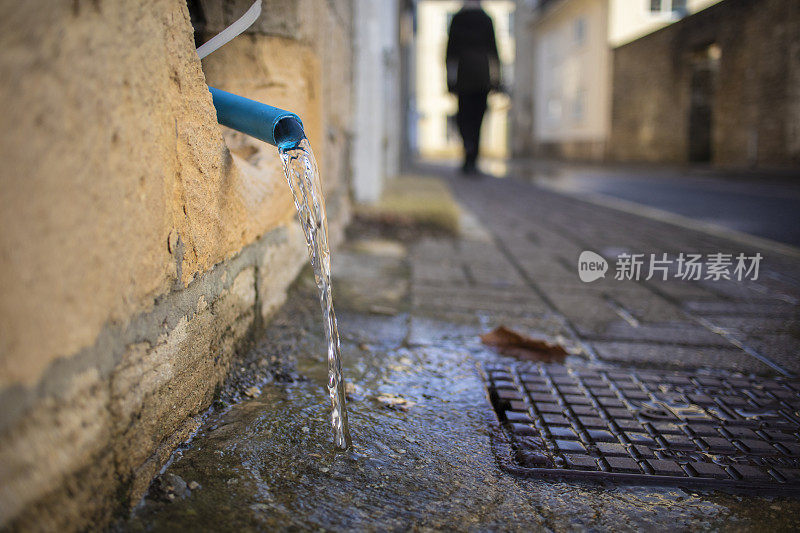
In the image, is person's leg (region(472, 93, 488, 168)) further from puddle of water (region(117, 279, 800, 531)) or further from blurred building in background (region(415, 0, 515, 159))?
blurred building in background (region(415, 0, 515, 159))

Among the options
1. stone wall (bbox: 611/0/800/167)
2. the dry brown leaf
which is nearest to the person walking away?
stone wall (bbox: 611/0/800/167)

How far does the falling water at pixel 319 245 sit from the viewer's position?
1.37 m

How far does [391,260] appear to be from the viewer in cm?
329

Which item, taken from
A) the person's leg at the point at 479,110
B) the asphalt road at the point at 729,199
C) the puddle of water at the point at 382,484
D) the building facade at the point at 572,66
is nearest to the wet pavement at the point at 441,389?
the puddle of water at the point at 382,484

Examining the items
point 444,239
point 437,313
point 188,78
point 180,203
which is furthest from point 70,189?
point 444,239

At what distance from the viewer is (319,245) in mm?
1494

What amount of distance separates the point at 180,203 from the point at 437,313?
4.44ft

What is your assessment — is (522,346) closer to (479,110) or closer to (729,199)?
(729,199)

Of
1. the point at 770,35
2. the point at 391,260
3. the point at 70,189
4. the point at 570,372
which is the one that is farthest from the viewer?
the point at 770,35

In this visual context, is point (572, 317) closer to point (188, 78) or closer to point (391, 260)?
point (391, 260)

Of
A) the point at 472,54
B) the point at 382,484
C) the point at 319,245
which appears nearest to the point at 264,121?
the point at 319,245

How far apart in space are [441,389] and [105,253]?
1.03m

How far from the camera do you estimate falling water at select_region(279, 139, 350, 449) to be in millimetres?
1371

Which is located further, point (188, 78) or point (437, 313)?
point (437, 313)
